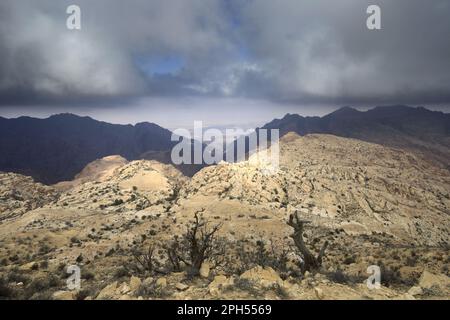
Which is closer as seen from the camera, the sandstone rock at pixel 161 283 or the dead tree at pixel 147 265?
the sandstone rock at pixel 161 283

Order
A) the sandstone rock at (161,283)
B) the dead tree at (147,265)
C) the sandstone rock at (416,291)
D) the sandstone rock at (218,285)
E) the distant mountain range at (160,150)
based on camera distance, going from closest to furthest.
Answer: the sandstone rock at (218,285)
the sandstone rock at (416,291)
the sandstone rock at (161,283)
the dead tree at (147,265)
the distant mountain range at (160,150)

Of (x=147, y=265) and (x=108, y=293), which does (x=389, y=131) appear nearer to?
(x=147, y=265)

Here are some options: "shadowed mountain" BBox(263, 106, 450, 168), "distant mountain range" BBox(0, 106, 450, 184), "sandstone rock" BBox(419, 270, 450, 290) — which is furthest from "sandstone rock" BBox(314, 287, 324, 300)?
"shadowed mountain" BBox(263, 106, 450, 168)

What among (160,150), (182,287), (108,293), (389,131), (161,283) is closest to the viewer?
(182,287)

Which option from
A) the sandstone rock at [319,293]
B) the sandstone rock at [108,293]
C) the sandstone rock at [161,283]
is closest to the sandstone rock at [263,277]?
the sandstone rock at [319,293]

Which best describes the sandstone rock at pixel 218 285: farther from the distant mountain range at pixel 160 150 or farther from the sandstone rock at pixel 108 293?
the distant mountain range at pixel 160 150

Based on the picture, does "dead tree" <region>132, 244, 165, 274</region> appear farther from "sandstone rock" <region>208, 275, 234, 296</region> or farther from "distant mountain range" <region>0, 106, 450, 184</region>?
"distant mountain range" <region>0, 106, 450, 184</region>

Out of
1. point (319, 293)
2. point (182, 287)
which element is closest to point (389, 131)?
point (319, 293)

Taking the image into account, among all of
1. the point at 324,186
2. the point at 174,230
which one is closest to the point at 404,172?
the point at 324,186
